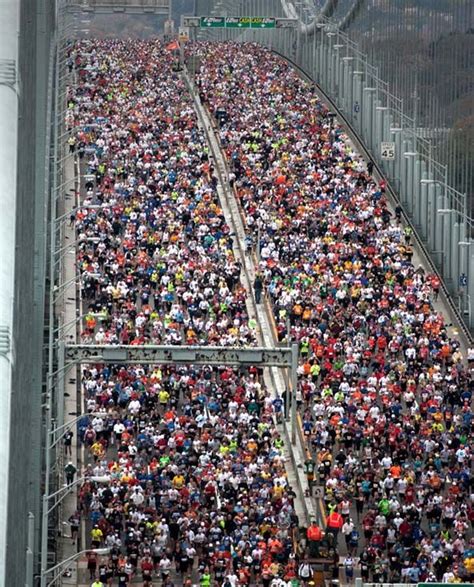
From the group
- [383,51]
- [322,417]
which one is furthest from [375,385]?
[383,51]

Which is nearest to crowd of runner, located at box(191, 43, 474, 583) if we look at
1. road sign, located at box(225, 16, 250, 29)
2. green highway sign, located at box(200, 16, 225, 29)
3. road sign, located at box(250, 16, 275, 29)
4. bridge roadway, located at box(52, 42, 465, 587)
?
bridge roadway, located at box(52, 42, 465, 587)

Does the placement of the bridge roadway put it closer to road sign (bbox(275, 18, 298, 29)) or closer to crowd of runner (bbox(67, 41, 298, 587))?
crowd of runner (bbox(67, 41, 298, 587))

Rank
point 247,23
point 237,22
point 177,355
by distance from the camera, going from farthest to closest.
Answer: point 247,23 → point 237,22 → point 177,355

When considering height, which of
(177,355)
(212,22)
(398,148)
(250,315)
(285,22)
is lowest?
(177,355)

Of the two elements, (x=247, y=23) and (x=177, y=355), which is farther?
(x=247, y=23)

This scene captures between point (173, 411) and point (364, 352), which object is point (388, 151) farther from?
point (173, 411)

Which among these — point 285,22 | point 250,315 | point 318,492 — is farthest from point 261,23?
point 318,492
